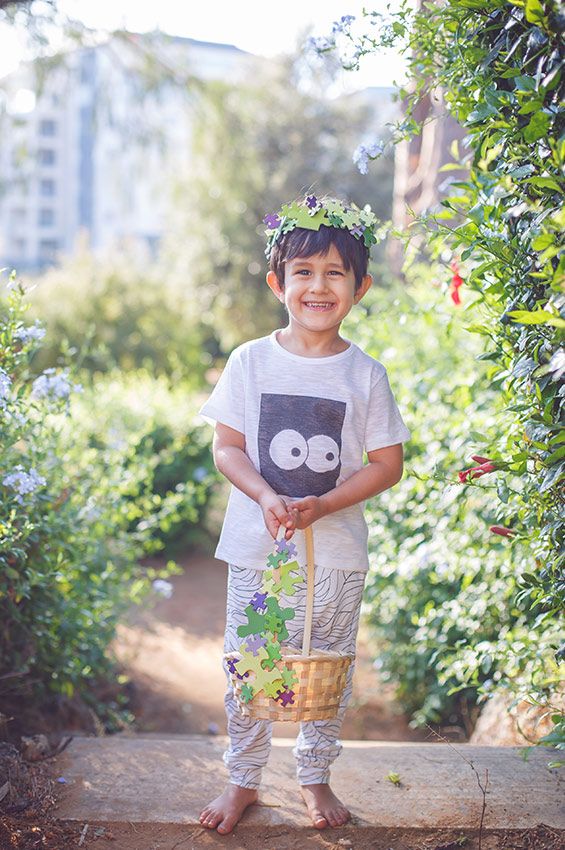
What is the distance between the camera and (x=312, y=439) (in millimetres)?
2221

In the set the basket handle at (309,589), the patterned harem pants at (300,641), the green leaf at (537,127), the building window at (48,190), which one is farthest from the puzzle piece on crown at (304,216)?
the building window at (48,190)

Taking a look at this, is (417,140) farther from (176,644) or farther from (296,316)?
(296,316)

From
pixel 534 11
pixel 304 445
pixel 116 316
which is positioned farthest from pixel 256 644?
pixel 116 316

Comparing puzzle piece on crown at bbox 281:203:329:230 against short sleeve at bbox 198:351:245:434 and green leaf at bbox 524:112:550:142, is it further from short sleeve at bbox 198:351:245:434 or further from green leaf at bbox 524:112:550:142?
green leaf at bbox 524:112:550:142

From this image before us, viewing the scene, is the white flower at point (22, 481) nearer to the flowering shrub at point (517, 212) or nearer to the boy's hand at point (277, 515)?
the boy's hand at point (277, 515)

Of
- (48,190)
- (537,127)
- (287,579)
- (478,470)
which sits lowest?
(287,579)

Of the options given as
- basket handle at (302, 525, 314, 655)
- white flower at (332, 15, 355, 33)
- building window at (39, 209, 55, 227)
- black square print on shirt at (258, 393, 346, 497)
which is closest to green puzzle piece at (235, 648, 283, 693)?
basket handle at (302, 525, 314, 655)

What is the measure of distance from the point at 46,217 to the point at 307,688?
5233 centimetres

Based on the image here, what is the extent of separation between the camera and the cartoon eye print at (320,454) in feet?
7.27

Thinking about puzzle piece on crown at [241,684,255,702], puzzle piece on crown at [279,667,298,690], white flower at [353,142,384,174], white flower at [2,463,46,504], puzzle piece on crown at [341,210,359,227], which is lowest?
puzzle piece on crown at [241,684,255,702]

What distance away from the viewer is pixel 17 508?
271 centimetres

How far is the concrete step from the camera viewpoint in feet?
7.30

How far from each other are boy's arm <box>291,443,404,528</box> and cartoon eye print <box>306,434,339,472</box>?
0.06 meters

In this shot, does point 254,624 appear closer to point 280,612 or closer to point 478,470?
point 280,612
